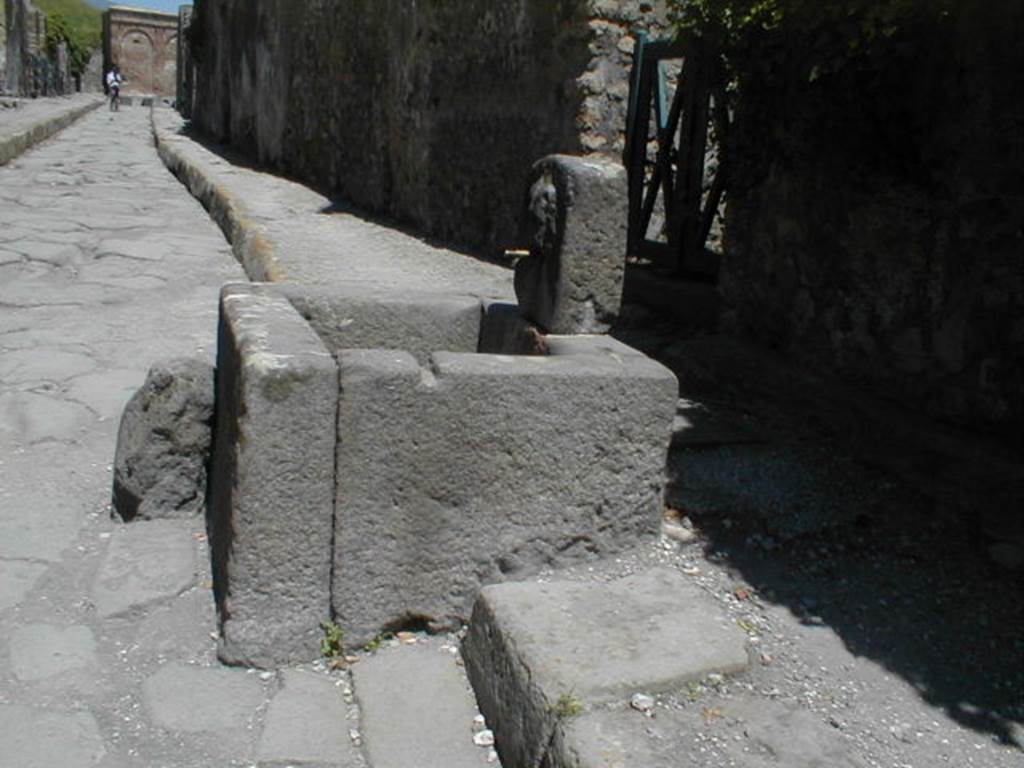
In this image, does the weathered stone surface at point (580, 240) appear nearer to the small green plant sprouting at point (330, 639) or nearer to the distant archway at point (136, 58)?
the small green plant sprouting at point (330, 639)

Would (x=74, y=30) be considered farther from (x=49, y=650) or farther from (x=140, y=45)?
(x=49, y=650)

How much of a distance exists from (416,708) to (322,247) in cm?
460

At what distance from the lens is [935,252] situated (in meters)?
3.36

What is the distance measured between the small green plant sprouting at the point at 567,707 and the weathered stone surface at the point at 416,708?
0.29 meters

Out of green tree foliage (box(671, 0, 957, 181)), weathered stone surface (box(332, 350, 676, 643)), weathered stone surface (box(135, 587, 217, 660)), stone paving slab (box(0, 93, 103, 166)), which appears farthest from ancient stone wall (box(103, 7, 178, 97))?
weathered stone surface (box(332, 350, 676, 643))

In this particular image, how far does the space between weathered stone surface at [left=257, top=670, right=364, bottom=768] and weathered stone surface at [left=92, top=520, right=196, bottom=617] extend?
523 millimetres

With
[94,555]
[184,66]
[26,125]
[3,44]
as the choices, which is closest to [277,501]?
[94,555]

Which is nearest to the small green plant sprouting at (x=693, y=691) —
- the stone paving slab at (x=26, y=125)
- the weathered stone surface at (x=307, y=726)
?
the weathered stone surface at (x=307, y=726)

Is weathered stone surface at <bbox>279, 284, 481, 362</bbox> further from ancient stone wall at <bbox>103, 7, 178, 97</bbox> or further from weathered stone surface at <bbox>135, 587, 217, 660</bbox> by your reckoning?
ancient stone wall at <bbox>103, 7, 178, 97</bbox>

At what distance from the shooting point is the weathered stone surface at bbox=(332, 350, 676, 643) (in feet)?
8.21

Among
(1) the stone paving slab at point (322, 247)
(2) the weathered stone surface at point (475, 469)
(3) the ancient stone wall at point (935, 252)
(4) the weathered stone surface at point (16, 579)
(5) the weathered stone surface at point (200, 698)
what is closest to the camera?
(5) the weathered stone surface at point (200, 698)

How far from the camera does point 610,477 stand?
9.13 ft

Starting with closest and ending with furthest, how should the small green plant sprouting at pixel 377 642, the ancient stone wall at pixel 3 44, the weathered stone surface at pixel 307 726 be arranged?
1. the weathered stone surface at pixel 307 726
2. the small green plant sprouting at pixel 377 642
3. the ancient stone wall at pixel 3 44

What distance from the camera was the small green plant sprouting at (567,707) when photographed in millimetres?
2043
